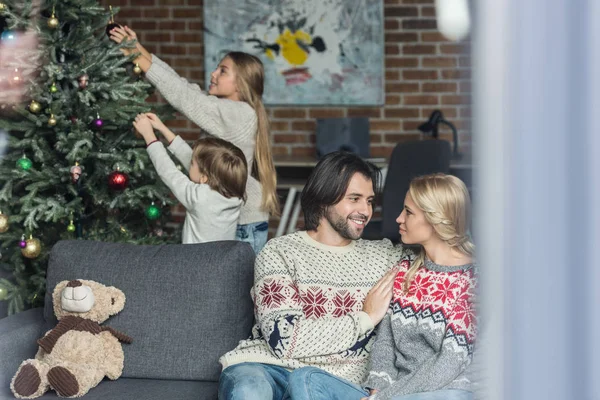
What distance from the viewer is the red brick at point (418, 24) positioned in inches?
214

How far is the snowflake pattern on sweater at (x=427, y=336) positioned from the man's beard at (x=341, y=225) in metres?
0.19

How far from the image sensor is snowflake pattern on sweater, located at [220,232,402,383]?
224cm

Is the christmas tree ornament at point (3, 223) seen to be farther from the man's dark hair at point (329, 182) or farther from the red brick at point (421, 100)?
the red brick at point (421, 100)

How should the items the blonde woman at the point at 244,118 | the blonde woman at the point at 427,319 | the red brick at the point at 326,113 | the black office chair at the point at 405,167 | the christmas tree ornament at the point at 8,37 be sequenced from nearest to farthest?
1. the blonde woman at the point at 427,319
2. the christmas tree ornament at the point at 8,37
3. the blonde woman at the point at 244,118
4. the black office chair at the point at 405,167
5. the red brick at the point at 326,113

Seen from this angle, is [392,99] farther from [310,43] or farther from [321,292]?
[321,292]

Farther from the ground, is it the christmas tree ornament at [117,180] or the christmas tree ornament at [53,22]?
the christmas tree ornament at [53,22]

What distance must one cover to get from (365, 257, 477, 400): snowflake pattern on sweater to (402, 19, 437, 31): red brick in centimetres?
339

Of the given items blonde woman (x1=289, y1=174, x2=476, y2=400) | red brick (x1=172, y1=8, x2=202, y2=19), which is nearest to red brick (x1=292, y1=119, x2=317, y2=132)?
red brick (x1=172, y1=8, x2=202, y2=19)

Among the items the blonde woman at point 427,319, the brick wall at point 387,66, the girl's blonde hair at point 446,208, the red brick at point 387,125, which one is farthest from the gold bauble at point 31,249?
the red brick at point 387,125

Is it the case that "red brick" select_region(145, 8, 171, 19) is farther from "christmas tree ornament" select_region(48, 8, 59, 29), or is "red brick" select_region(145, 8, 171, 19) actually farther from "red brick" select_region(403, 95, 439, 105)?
"christmas tree ornament" select_region(48, 8, 59, 29)

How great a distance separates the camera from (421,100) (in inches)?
216

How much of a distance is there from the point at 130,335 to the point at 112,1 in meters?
3.63

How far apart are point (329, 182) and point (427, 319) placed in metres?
0.47

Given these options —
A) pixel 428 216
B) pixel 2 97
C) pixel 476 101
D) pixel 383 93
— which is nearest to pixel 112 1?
pixel 383 93
